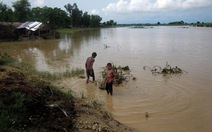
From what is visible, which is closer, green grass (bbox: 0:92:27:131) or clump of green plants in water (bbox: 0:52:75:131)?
green grass (bbox: 0:92:27:131)

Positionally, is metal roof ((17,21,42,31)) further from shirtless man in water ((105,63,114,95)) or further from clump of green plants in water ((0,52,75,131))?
clump of green plants in water ((0,52,75,131))

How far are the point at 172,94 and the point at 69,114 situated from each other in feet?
17.0

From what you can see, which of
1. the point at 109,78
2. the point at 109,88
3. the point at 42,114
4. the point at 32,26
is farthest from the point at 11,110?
the point at 32,26

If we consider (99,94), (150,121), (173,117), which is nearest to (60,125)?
(150,121)

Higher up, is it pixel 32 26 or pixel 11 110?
pixel 32 26

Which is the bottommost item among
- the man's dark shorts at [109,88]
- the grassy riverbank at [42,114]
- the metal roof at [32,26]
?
the man's dark shorts at [109,88]

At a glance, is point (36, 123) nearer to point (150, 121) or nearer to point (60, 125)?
point (60, 125)

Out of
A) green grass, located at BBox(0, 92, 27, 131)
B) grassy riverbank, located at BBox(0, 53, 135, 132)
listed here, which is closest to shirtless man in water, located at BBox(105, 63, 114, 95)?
grassy riverbank, located at BBox(0, 53, 135, 132)

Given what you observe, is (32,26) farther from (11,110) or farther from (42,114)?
(11,110)

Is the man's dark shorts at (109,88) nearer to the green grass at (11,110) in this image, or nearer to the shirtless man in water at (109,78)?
the shirtless man in water at (109,78)

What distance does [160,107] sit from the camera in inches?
323

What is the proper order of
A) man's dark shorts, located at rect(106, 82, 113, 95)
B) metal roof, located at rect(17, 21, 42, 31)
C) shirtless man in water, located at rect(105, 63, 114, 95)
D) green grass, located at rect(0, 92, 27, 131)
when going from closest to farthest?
1. green grass, located at rect(0, 92, 27, 131)
2. shirtless man in water, located at rect(105, 63, 114, 95)
3. man's dark shorts, located at rect(106, 82, 113, 95)
4. metal roof, located at rect(17, 21, 42, 31)

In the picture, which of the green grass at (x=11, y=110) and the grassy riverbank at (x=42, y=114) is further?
the grassy riverbank at (x=42, y=114)

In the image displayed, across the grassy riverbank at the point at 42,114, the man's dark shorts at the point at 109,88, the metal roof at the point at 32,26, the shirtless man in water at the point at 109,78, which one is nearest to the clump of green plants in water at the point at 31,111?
the grassy riverbank at the point at 42,114
